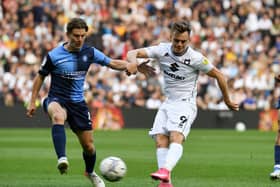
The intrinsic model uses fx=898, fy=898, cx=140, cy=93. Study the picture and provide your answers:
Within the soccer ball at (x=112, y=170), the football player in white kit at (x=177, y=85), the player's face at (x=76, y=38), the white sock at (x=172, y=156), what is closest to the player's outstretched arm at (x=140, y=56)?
the football player in white kit at (x=177, y=85)

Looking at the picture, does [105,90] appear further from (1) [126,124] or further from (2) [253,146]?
(2) [253,146]

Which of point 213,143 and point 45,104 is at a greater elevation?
point 45,104

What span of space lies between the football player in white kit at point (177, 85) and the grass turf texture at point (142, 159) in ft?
4.04

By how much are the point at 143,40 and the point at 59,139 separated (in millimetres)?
21845

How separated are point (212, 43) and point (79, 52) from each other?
22.0 m

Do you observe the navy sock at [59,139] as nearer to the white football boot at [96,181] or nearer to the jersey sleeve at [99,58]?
the white football boot at [96,181]

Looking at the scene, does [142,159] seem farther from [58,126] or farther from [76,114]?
[58,126]

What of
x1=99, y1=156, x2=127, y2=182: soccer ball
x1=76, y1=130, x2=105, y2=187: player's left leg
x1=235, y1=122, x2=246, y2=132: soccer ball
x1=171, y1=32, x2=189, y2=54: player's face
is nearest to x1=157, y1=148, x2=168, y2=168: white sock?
x1=99, y1=156, x2=127, y2=182: soccer ball

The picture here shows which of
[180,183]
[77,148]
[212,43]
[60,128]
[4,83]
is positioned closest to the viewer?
[60,128]

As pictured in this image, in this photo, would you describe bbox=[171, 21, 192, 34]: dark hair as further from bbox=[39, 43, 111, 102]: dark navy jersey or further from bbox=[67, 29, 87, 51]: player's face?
bbox=[39, 43, 111, 102]: dark navy jersey

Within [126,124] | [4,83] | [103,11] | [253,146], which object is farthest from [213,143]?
[103,11]

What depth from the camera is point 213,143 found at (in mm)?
23328

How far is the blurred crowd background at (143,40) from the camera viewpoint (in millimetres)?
30703

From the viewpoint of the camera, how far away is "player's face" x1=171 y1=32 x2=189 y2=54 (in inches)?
433
